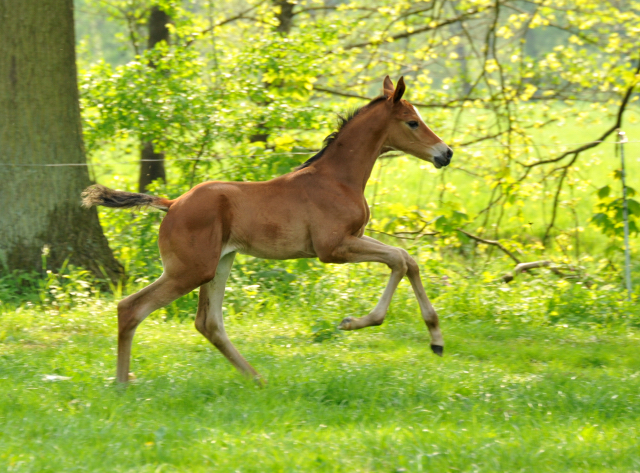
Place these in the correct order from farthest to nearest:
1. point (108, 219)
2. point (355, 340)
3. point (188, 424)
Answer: point (108, 219) < point (355, 340) < point (188, 424)

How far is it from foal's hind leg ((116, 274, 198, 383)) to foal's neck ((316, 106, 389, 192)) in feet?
4.74

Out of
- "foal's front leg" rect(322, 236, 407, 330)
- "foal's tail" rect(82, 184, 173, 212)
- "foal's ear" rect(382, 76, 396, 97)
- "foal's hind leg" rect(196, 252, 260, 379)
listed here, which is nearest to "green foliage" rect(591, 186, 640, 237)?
"foal's ear" rect(382, 76, 396, 97)

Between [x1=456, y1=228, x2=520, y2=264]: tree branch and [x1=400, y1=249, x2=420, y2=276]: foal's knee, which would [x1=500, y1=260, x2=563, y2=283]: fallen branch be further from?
[x1=400, y1=249, x2=420, y2=276]: foal's knee

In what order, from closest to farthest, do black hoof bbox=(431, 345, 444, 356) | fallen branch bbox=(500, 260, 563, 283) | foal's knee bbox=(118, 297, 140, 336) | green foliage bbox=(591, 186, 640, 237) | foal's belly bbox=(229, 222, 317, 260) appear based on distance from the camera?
foal's knee bbox=(118, 297, 140, 336)
foal's belly bbox=(229, 222, 317, 260)
black hoof bbox=(431, 345, 444, 356)
green foliage bbox=(591, 186, 640, 237)
fallen branch bbox=(500, 260, 563, 283)

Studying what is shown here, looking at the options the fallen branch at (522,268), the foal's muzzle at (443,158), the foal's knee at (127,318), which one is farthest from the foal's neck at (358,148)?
the fallen branch at (522,268)

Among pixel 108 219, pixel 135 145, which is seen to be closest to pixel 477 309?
pixel 108 219

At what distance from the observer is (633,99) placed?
10.2m

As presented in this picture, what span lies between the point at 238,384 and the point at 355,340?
62.4 inches

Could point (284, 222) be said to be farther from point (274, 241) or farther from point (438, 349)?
point (438, 349)

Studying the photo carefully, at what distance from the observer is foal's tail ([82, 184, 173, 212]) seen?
5.25m

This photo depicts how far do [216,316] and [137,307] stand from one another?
62 centimetres

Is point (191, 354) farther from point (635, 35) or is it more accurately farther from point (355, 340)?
point (635, 35)

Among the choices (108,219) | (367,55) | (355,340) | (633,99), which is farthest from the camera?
(367,55)

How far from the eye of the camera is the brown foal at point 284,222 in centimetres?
509
